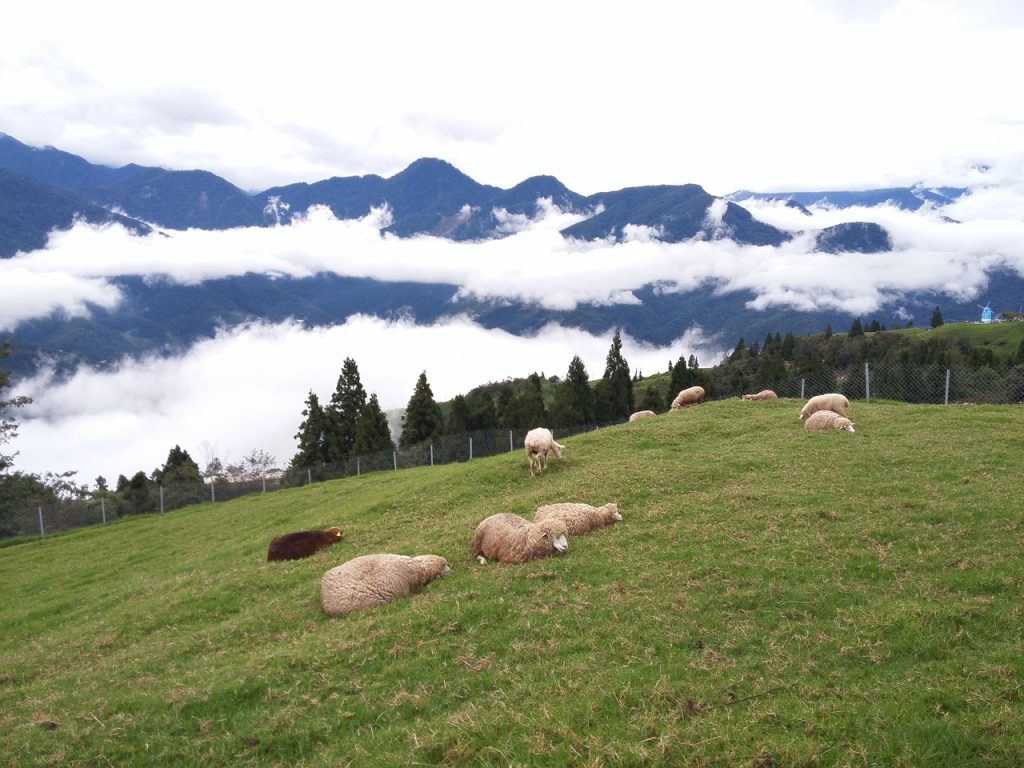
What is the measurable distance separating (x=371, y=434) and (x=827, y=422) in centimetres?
4919

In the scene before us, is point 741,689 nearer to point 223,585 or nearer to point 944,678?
point 944,678

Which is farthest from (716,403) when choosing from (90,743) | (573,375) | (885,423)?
(573,375)

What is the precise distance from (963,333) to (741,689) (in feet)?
686

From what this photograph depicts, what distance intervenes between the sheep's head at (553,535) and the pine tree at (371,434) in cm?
5114

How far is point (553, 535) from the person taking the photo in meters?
12.7

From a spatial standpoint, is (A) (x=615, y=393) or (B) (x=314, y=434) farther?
(A) (x=615, y=393)

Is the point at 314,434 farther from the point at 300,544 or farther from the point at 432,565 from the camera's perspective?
the point at 432,565

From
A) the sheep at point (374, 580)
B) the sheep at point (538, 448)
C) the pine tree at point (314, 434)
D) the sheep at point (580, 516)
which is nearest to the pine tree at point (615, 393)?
the pine tree at point (314, 434)

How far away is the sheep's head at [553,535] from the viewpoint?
12.6m

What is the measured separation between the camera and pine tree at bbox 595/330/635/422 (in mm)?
82625

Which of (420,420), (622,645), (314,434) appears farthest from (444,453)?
(622,645)

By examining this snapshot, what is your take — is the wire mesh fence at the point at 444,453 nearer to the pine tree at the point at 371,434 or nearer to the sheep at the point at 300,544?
the pine tree at the point at 371,434

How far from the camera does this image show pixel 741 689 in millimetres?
7242

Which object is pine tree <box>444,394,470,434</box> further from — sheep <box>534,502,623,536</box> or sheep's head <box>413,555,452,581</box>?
sheep's head <box>413,555,452,581</box>
